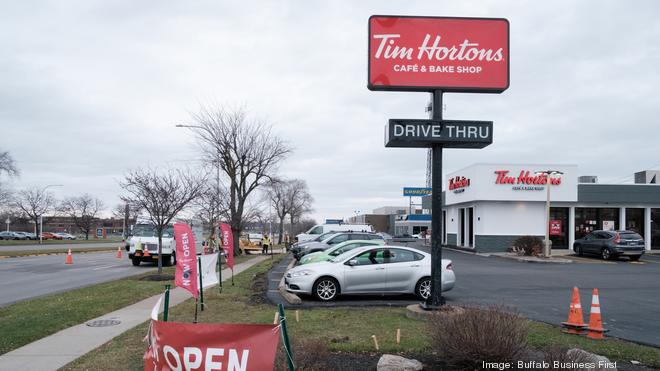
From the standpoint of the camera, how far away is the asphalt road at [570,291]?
33.4 feet

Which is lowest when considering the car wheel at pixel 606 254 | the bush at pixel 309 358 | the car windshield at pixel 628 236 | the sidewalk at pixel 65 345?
the car wheel at pixel 606 254

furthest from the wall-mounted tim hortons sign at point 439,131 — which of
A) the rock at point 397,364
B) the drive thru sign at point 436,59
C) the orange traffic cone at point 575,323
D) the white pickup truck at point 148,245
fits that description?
the white pickup truck at point 148,245

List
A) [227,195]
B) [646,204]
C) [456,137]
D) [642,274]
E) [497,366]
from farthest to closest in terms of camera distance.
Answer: [646,204] < [227,195] < [642,274] < [456,137] < [497,366]

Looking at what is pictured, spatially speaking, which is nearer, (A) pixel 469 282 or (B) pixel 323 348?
(B) pixel 323 348

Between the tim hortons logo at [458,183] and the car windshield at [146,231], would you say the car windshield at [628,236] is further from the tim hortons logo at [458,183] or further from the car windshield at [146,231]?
the car windshield at [146,231]

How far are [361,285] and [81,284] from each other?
981 cm

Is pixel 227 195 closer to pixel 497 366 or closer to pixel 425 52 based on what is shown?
pixel 425 52

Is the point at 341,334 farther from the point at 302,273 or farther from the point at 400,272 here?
the point at 400,272

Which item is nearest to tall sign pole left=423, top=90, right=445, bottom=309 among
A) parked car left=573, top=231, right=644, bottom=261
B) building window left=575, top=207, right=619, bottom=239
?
parked car left=573, top=231, right=644, bottom=261

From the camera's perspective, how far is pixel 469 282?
17078mm

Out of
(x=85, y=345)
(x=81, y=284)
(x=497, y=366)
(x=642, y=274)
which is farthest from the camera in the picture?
(x=642, y=274)

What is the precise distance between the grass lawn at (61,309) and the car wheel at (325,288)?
4465mm

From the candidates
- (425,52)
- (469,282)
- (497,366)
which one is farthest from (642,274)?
(497,366)

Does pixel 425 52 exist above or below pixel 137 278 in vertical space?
above
